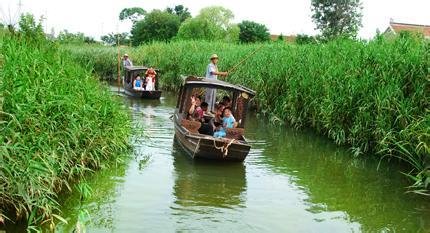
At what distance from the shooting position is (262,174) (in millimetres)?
10102

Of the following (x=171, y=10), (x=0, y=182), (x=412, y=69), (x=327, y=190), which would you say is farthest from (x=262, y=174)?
(x=171, y=10)

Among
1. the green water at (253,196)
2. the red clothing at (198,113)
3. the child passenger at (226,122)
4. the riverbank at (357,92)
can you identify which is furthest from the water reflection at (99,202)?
the riverbank at (357,92)

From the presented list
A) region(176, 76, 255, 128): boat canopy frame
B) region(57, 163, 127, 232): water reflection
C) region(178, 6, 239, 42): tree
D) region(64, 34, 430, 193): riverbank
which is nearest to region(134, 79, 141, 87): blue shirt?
region(64, 34, 430, 193): riverbank

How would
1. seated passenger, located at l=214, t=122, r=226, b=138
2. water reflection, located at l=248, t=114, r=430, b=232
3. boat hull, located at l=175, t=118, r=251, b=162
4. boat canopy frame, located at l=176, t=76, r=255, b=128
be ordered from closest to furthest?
water reflection, located at l=248, t=114, r=430, b=232
boat hull, located at l=175, t=118, r=251, b=162
seated passenger, located at l=214, t=122, r=226, b=138
boat canopy frame, located at l=176, t=76, r=255, b=128

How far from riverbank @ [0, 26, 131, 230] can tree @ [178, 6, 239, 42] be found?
33773 millimetres

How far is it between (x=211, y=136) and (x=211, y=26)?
39.2 m

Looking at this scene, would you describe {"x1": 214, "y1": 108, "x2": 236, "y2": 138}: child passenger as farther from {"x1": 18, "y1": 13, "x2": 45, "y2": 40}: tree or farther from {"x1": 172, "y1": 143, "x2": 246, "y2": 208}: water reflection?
{"x1": 18, "y1": 13, "x2": 45, "y2": 40}: tree

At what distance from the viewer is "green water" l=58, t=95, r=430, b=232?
718cm

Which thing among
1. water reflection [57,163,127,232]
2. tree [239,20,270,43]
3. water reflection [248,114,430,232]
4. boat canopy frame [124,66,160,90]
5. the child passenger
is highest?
tree [239,20,270,43]

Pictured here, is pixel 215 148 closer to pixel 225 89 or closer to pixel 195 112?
pixel 225 89

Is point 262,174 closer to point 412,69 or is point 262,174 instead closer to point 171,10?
point 412,69

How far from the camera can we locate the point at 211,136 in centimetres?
1052

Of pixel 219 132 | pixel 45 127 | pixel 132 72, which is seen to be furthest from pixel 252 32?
pixel 45 127

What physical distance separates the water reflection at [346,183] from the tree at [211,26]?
3130 centimetres
